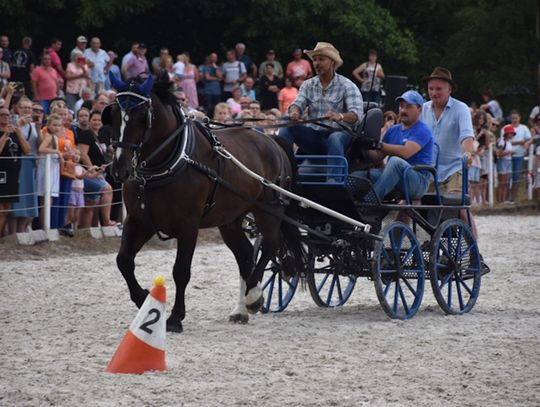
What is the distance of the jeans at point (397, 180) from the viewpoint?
33.6ft

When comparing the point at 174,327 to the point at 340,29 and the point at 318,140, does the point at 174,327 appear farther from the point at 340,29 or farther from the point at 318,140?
the point at 340,29

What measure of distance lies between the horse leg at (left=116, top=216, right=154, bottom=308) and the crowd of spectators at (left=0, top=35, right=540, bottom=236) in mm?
1148

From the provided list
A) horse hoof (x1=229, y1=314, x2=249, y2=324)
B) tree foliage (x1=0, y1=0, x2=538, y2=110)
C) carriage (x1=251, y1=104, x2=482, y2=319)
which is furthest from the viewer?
tree foliage (x1=0, y1=0, x2=538, y2=110)

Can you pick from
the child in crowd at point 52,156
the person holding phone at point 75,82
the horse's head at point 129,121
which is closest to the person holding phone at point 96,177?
the child in crowd at point 52,156

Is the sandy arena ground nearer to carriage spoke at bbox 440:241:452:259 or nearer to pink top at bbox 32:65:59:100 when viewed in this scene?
carriage spoke at bbox 440:241:452:259

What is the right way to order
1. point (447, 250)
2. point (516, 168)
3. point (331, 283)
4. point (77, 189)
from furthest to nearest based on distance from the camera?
point (516, 168), point (77, 189), point (331, 283), point (447, 250)

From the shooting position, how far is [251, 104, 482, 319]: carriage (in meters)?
10.2

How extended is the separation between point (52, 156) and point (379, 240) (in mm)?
5949

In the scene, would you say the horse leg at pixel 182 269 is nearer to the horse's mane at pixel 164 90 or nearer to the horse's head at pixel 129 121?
the horse's head at pixel 129 121

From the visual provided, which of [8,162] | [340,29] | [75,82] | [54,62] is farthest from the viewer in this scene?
[340,29]

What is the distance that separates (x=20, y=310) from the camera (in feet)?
33.9

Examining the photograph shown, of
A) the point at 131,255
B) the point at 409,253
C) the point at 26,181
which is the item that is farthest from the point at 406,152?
the point at 26,181

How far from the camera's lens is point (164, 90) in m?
9.47

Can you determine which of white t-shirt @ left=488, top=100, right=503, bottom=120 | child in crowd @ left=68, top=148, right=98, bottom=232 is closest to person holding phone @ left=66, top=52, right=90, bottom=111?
child in crowd @ left=68, top=148, right=98, bottom=232
